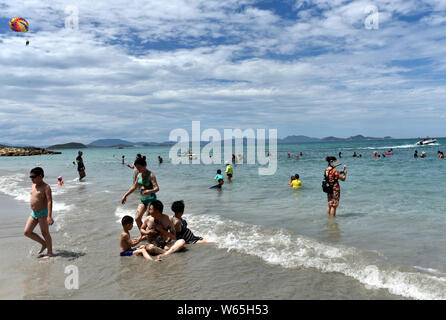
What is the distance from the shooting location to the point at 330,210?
9.46m

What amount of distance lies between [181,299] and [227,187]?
1296 centimetres

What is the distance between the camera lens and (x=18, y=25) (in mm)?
18641

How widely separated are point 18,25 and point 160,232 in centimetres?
1894

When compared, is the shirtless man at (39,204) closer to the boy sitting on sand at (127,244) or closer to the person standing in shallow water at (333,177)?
the boy sitting on sand at (127,244)

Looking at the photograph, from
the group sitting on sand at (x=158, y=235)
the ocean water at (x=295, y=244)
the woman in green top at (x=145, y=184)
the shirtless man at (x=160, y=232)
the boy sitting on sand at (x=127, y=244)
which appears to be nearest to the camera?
the ocean water at (x=295, y=244)

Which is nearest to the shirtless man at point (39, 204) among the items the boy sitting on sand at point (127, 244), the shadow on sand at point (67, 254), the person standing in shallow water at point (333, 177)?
the shadow on sand at point (67, 254)

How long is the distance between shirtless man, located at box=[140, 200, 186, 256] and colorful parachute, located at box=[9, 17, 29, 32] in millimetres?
18300

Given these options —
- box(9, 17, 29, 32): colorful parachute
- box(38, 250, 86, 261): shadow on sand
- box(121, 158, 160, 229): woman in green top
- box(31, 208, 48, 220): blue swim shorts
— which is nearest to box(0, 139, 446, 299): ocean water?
box(38, 250, 86, 261): shadow on sand

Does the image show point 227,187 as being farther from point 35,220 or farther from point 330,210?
point 35,220

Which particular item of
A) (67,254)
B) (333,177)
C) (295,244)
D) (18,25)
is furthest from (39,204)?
(18,25)

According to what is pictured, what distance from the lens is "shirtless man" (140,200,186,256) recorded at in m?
6.25

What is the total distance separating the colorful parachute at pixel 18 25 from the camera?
18427 millimetres

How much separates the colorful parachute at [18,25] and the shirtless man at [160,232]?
18.3 metres
